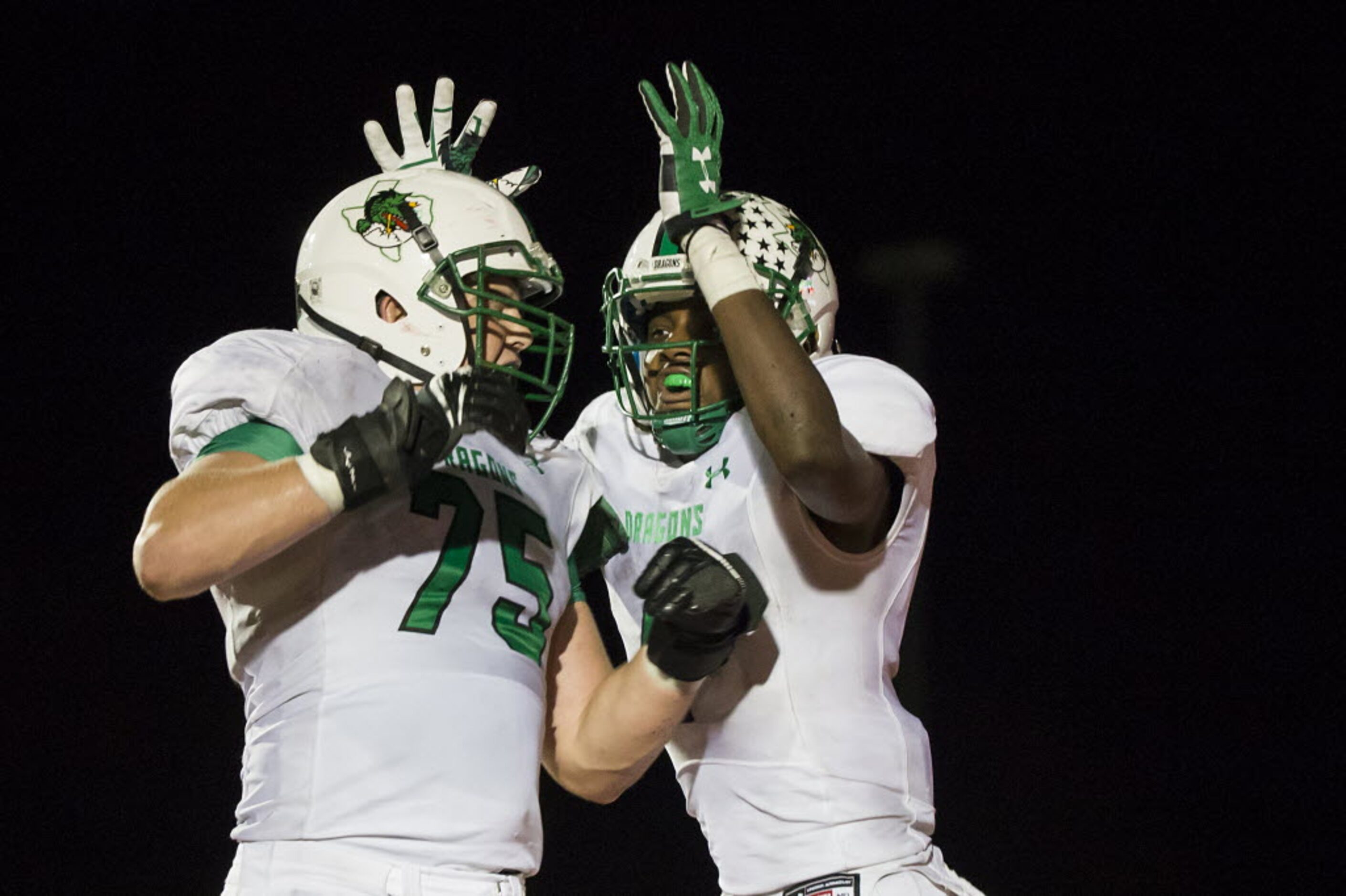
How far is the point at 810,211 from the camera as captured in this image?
398 cm

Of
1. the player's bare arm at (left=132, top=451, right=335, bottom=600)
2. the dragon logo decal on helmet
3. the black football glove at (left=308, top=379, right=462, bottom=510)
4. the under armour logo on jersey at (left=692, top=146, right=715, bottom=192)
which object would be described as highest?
the under armour logo on jersey at (left=692, top=146, right=715, bottom=192)

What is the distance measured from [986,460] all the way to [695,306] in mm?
1782

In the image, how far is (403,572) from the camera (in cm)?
183

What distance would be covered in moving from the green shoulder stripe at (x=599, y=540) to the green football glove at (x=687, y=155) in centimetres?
44

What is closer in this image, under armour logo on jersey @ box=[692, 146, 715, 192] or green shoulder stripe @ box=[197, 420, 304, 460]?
green shoulder stripe @ box=[197, 420, 304, 460]

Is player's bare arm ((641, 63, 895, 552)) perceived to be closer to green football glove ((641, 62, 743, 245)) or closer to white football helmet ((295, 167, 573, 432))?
green football glove ((641, 62, 743, 245))

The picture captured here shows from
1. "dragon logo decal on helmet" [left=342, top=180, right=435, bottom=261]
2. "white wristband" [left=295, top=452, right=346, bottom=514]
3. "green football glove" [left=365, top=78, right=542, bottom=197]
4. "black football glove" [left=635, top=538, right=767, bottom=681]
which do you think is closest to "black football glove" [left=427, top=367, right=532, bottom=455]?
"white wristband" [left=295, top=452, right=346, bottom=514]

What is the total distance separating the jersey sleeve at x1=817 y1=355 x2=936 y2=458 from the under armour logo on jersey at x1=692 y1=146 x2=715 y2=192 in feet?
1.11

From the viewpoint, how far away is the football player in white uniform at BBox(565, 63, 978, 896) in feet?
6.29

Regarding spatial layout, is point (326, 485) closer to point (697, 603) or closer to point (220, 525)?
point (220, 525)

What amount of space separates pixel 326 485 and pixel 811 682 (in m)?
0.75

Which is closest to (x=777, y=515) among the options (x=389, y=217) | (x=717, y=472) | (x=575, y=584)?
(x=717, y=472)

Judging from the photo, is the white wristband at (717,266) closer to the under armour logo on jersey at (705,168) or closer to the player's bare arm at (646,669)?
the under armour logo on jersey at (705,168)

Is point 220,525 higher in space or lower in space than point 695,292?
lower
